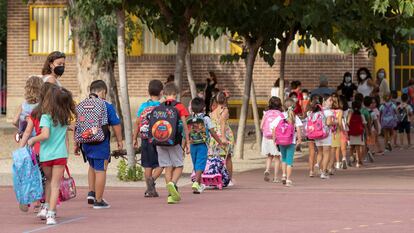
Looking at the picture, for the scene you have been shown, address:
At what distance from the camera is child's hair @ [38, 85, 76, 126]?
14.8 m

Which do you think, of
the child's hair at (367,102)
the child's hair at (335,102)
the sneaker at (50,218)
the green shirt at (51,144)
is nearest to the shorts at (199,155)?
the green shirt at (51,144)

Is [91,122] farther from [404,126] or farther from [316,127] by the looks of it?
[404,126]

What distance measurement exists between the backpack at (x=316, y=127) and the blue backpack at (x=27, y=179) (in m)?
8.82

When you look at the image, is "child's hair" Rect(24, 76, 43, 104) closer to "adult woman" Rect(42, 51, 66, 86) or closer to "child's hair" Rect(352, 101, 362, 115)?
"adult woman" Rect(42, 51, 66, 86)

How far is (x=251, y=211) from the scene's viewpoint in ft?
52.8

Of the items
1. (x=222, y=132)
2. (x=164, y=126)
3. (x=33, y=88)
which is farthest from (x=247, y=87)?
(x=33, y=88)

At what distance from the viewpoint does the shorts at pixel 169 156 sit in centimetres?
1783

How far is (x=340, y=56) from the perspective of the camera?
134ft

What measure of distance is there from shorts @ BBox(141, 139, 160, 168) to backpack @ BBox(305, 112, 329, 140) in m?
5.37

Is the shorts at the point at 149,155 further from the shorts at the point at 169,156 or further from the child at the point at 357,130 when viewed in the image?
the child at the point at 357,130

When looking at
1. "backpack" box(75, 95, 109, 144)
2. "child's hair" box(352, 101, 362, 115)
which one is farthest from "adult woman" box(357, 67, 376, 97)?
"backpack" box(75, 95, 109, 144)

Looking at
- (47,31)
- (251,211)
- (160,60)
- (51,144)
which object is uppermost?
(47,31)

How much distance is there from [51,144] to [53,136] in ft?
0.30

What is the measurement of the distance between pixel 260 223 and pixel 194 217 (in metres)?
1.00
